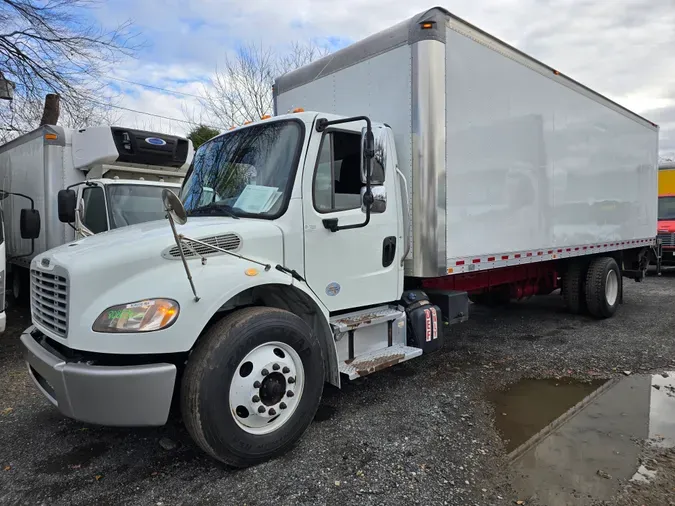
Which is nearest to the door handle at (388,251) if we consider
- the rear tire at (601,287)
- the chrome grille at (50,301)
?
the chrome grille at (50,301)

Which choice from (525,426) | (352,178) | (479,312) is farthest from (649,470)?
(479,312)

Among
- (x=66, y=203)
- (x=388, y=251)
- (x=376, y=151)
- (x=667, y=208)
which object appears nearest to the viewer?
(x=376, y=151)

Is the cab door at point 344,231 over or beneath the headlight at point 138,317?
over

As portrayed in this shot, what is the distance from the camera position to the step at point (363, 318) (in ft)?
12.9

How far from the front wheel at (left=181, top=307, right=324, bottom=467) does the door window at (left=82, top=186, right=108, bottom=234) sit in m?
4.19

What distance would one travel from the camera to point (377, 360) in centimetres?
411

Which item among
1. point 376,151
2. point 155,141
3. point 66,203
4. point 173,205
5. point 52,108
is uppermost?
point 52,108

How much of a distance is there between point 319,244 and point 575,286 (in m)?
5.78

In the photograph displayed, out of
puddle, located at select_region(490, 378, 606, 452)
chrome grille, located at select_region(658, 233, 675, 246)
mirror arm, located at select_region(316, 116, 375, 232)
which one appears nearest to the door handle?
mirror arm, located at select_region(316, 116, 375, 232)

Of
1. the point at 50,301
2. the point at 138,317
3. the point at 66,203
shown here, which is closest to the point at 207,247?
the point at 138,317

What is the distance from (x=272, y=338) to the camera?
3.22 meters

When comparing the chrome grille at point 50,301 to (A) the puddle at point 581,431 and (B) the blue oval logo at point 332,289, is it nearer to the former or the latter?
(B) the blue oval logo at point 332,289

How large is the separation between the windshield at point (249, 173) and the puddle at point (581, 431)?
2.59 m

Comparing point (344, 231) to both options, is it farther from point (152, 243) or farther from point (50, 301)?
point (50, 301)
